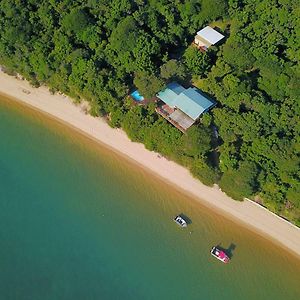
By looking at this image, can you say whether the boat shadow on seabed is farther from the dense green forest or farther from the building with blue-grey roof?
the building with blue-grey roof

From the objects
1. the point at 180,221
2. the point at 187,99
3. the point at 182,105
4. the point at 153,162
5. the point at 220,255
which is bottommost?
the point at 220,255

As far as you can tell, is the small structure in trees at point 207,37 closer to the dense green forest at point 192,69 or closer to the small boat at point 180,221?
the dense green forest at point 192,69

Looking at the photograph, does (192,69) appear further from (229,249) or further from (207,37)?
(229,249)

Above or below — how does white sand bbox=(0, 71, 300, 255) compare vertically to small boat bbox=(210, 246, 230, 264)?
above

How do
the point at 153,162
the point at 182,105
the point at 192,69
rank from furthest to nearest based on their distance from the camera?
the point at 192,69, the point at 153,162, the point at 182,105

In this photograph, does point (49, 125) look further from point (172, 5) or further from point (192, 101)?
point (172, 5)

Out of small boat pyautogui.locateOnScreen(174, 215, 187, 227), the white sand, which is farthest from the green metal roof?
small boat pyautogui.locateOnScreen(174, 215, 187, 227)

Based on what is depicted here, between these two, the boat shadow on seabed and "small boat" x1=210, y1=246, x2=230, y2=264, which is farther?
the boat shadow on seabed

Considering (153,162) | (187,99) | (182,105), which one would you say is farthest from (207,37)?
(153,162)
